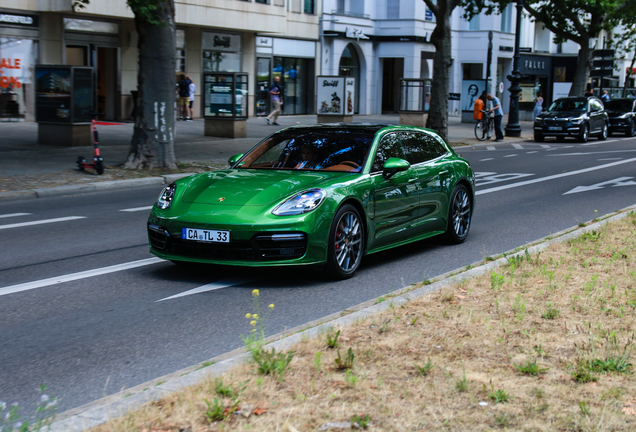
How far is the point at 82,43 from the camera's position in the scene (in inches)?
1143

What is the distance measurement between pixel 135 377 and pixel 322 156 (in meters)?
3.77

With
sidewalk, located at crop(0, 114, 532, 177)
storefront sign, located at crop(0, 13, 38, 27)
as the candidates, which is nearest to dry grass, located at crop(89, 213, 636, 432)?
sidewalk, located at crop(0, 114, 532, 177)

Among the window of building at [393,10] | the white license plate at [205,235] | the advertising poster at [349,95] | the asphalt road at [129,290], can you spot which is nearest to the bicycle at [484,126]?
the advertising poster at [349,95]

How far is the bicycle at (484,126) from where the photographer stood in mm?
30094

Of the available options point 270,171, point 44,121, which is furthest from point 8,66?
point 270,171

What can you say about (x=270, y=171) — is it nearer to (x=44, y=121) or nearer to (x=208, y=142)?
(x=44, y=121)

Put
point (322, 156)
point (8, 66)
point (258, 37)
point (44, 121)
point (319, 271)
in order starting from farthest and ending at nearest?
point (258, 37) → point (8, 66) → point (44, 121) → point (322, 156) → point (319, 271)

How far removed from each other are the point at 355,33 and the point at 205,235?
126ft

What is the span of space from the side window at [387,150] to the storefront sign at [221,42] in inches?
1086

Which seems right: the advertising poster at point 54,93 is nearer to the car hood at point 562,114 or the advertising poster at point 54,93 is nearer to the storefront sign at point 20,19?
the storefront sign at point 20,19

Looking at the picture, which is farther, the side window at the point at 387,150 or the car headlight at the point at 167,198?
the side window at the point at 387,150

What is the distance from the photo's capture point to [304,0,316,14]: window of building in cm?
4075

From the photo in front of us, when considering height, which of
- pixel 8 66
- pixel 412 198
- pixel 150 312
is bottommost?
pixel 150 312

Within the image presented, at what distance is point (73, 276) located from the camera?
729cm
